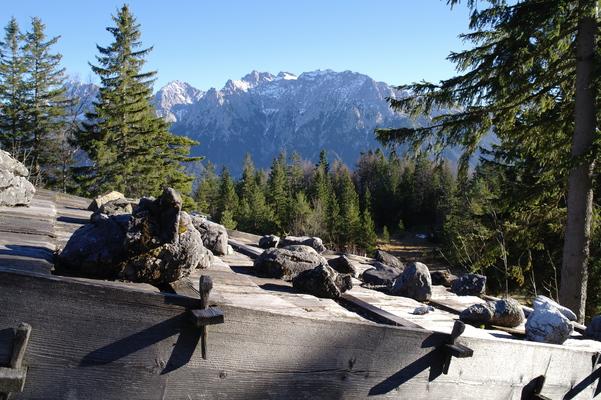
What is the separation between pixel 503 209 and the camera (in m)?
10.1

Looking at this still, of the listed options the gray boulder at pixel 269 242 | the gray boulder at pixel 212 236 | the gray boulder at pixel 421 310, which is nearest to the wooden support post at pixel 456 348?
the gray boulder at pixel 421 310

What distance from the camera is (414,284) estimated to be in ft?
14.3

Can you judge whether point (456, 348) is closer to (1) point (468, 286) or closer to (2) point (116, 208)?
(1) point (468, 286)

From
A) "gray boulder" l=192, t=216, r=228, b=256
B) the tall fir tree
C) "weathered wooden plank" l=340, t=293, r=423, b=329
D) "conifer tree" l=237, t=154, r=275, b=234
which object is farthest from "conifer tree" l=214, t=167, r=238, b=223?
"weathered wooden plank" l=340, t=293, r=423, b=329

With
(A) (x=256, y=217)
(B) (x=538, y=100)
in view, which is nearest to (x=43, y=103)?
(A) (x=256, y=217)

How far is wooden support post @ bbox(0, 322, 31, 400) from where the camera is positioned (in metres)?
1.83

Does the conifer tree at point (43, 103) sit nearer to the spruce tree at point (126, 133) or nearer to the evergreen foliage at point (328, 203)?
the spruce tree at point (126, 133)

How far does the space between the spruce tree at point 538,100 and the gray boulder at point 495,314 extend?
5.34 m

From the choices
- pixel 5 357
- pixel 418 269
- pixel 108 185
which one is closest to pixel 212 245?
pixel 418 269

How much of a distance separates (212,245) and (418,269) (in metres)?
2.12

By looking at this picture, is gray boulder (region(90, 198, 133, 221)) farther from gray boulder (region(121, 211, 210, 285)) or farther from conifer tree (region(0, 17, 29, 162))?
conifer tree (region(0, 17, 29, 162))

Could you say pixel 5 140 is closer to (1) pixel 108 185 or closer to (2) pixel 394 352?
(1) pixel 108 185

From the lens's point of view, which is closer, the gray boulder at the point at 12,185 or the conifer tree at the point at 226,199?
the gray boulder at the point at 12,185

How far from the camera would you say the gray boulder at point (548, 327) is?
3514 millimetres
